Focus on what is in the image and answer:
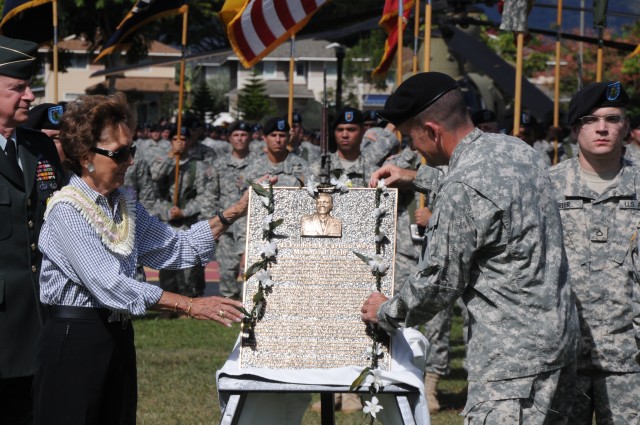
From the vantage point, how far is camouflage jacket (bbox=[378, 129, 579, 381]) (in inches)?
175

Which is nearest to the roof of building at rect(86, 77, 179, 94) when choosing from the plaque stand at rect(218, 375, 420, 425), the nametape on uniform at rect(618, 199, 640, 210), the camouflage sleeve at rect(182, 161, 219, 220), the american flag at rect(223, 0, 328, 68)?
the camouflage sleeve at rect(182, 161, 219, 220)

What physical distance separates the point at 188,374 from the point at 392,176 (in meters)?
4.83

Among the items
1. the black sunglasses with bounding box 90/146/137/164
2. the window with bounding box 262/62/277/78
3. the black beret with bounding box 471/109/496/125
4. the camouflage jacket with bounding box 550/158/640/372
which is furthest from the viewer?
the window with bounding box 262/62/277/78

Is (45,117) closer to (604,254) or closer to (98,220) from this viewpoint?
(98,220)

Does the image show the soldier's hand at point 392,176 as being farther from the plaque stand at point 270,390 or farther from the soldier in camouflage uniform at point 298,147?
the soldier in camouflage uniform at point 298,147

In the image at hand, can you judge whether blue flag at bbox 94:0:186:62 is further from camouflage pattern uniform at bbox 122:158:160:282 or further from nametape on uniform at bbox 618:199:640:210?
nametape on uniform at bbox 618:199:640:210

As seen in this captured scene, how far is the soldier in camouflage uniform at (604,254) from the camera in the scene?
5.63m

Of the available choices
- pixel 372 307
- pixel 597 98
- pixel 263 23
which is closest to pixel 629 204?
pixel 597 98

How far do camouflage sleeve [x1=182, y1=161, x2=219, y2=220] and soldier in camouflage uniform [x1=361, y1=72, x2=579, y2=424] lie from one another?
36.4 ft

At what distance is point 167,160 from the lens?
623 inches

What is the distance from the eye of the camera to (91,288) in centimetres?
475

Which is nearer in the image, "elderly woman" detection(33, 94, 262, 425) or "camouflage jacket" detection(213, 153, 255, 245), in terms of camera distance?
"elderly woman" detection(33, 94, 262, 425)

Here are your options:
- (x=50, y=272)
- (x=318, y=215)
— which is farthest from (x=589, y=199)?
(x=50, y=272)

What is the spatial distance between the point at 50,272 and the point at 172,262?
82 cm
